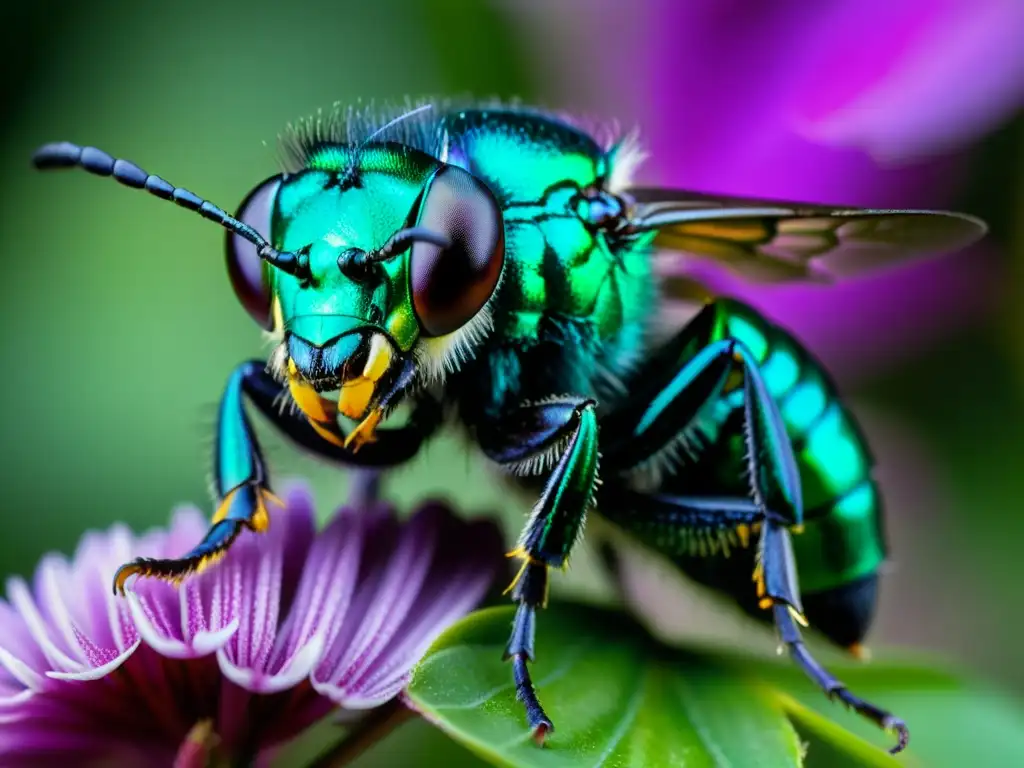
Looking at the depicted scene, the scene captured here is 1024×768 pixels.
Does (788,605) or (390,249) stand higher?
(390,249)

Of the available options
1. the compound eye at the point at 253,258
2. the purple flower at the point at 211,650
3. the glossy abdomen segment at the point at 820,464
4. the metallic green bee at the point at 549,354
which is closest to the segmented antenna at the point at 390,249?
the metallic green bee at the point at 549,354

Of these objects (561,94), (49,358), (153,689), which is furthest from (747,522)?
(49,358)

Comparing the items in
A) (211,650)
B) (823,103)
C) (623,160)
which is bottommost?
(211,650)

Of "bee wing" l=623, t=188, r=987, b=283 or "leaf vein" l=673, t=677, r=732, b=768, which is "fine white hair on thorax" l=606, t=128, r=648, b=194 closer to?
"bee wing" l=623, t=188, r=987, b=283

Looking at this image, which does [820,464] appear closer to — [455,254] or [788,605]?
[788,605]

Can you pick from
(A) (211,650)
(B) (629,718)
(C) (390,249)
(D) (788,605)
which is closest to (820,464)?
(D) (788,605)

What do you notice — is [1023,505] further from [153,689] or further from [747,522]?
[153,689]

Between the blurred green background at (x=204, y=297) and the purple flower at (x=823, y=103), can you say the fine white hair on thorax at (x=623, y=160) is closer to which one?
the purple flower at (x=823, y=103)
